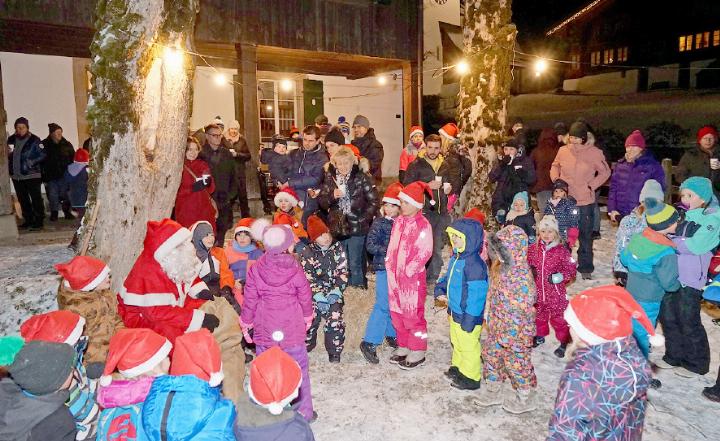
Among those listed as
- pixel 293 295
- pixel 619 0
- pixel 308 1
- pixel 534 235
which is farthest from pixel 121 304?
pixel 619 0

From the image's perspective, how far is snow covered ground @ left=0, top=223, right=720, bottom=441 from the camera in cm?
384

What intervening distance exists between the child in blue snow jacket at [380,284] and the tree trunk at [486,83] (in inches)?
165

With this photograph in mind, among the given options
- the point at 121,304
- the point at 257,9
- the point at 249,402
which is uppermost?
the point at 257,9

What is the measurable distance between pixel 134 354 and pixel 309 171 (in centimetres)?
470

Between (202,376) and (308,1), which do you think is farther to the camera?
(308,1)

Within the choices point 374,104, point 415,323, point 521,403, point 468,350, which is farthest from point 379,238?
point 374,104

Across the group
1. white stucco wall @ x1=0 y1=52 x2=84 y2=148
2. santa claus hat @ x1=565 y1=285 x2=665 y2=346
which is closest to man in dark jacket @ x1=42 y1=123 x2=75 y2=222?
white stucco wall @ x1=0 y1=52 x2=84 y2=148

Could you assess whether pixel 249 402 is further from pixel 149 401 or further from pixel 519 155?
pixel 519 155

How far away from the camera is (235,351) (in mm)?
4016

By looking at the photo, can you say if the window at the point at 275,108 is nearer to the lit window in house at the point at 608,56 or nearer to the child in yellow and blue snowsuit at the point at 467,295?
the child in yellow and blue snowsuit at the point at 467,295

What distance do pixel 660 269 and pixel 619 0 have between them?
104 ft

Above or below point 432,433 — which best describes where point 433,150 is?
above

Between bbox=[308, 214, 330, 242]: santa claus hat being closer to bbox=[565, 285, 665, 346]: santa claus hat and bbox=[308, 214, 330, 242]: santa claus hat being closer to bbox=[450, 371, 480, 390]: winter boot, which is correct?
bbox=[450, 371, 480, 390]: winter boot

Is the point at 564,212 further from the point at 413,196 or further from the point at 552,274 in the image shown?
the point at 413,196
